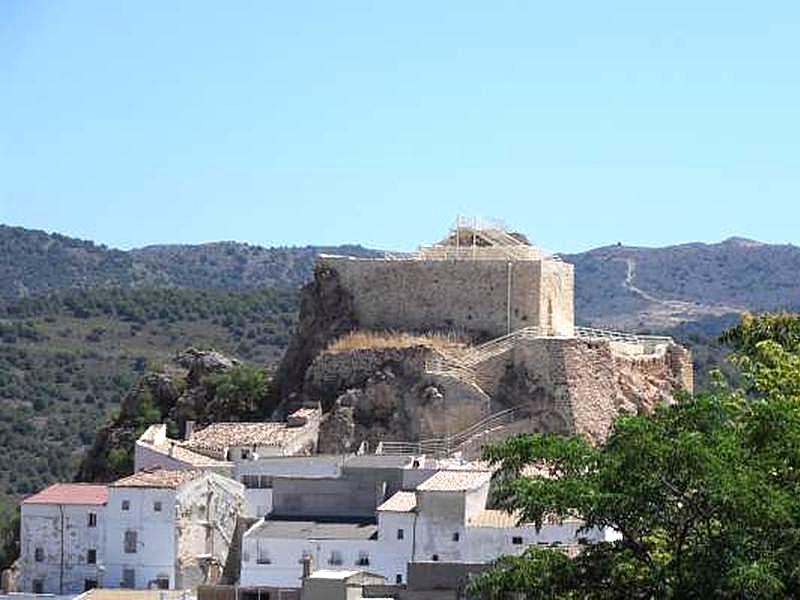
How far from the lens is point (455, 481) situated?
65.0 metres

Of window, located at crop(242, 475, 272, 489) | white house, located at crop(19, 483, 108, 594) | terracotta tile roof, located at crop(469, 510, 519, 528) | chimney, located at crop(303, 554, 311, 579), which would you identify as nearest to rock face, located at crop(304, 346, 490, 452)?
window, located at crop(242, 475, 272, 489)

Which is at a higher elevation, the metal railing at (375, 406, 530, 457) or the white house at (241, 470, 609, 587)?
the metal railing at (375, 406, 530, 457)

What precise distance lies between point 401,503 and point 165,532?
7.10 meters

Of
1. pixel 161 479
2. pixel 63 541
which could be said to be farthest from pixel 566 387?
pixel 63 541

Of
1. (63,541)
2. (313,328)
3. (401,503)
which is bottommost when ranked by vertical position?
(63,541)

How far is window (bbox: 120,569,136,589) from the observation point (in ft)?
220

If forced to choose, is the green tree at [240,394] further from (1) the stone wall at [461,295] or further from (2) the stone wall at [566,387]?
(2) the stone wall at [566,387]

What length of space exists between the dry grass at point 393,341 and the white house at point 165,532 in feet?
34.0

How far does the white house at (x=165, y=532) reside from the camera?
66.9 m

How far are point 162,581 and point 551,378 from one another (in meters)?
15.0

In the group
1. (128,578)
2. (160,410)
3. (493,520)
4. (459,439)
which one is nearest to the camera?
(493,520)

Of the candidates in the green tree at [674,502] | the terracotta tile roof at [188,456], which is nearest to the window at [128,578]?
the terracotta tile roof at [188,456]

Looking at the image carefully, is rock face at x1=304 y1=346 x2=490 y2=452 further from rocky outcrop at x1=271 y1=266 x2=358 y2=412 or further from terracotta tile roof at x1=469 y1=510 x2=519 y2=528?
terracotta tile roof at x1=469 y1=510 x2=519 y2=528

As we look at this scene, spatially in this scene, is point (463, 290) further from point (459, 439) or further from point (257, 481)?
point (257, 481)
